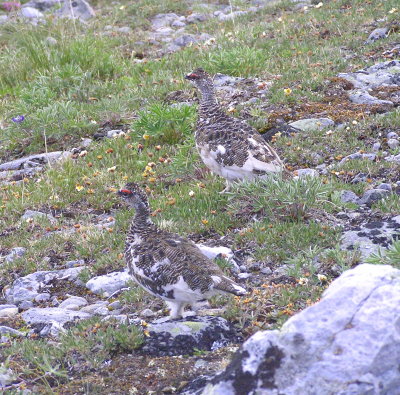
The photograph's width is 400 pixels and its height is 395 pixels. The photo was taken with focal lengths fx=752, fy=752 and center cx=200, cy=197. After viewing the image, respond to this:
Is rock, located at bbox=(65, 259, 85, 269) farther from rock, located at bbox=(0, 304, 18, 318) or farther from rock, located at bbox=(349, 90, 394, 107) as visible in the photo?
rock, located at bbox=(349, 90, 394, 107)

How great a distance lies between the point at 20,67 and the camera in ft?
45.7

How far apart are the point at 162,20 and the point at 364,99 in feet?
28.7

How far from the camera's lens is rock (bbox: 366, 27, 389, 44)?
13505mm

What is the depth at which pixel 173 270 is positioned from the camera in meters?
5.98

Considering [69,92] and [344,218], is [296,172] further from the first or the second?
[69,92]

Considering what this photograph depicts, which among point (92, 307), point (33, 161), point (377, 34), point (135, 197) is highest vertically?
point (135, 197)

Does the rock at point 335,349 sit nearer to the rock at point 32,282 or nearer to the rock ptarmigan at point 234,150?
the rock at point 32,282

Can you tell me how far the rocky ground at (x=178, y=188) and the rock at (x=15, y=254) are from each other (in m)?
0.01

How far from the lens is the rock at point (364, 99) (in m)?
10.7

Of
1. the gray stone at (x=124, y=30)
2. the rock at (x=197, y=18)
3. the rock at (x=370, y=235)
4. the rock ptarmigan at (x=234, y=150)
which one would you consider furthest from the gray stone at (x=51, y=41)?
the rock at (x=370, y=235)

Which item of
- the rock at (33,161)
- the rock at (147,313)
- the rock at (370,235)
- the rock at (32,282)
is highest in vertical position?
the rock at (370,235)

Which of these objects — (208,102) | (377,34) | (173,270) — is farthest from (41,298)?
(377,34)

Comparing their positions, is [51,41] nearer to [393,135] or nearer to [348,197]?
[393,135]

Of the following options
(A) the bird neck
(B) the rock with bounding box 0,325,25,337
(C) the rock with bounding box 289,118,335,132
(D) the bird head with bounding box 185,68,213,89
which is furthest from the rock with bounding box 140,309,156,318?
(C) the rock with bounding box 289,118,335,132
